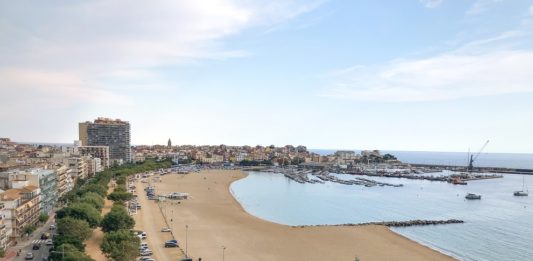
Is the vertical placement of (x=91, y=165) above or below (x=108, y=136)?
below

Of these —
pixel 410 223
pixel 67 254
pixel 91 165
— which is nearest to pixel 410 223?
pixel 410 223

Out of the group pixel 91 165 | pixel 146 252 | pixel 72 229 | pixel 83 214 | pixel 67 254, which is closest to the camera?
pixel 67 254

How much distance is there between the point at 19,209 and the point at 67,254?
13.2 m

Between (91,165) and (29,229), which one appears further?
(91,165)

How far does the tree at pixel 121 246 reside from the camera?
25.9m

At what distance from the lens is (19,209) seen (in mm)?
34531

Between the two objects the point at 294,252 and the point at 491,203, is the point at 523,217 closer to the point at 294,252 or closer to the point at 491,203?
the point at 491,203

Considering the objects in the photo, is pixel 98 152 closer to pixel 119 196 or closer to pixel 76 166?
pixel 76 166

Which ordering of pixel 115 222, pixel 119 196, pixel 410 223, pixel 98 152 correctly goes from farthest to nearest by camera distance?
pixel 98 152, pixel 119 196, pixel 410 223, pixel 115 222

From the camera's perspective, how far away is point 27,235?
115 feet

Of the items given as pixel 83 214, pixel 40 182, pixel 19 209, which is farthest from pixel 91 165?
pixel 83 214

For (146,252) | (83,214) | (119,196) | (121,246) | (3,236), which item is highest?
(83,214)

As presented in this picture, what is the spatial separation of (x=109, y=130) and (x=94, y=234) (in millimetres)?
108570

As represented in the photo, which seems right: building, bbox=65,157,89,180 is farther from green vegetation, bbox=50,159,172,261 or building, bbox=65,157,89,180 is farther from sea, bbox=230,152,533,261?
green vegetation, bbox=50,159,172,261
